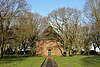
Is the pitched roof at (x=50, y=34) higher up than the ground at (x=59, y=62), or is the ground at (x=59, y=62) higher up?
the pitched roof at (x=50, y=34)

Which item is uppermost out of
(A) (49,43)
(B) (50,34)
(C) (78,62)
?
(B) (50,34)

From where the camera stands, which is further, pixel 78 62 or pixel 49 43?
pixel 49 43

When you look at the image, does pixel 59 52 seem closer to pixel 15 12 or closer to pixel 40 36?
pixel 40 36

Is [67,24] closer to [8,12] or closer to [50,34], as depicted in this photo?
[50,34]

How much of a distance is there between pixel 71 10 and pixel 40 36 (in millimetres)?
18733

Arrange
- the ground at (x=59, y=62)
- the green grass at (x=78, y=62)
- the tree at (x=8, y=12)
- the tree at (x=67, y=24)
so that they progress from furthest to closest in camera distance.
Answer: the tree at (x=67, y=24) < the tree at (x=8, y=12) < the ground at (x=59, y=62) < the green grass at (x=78, y=62)

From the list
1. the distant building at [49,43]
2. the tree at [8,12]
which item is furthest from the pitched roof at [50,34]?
the tree at [8,12]

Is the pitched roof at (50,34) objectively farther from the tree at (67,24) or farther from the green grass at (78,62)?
the green grass at (78,62)

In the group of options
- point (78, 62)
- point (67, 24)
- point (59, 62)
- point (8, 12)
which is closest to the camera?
point (78, 62)

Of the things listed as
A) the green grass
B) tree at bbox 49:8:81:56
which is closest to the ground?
the green grass

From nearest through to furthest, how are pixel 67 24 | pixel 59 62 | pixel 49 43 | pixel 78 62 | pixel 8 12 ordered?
pixel 78 62
pixel 59 62
pixel 8 12
pixel 67 24
pixel 49 43

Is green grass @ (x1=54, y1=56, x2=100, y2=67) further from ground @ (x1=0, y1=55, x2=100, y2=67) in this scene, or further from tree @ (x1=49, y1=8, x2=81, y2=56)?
tree @ (x1=49, y1=8, x2=81, y2=56)

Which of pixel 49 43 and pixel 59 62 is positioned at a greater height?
pixel 49 43

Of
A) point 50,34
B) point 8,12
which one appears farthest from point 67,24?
point 8,12
